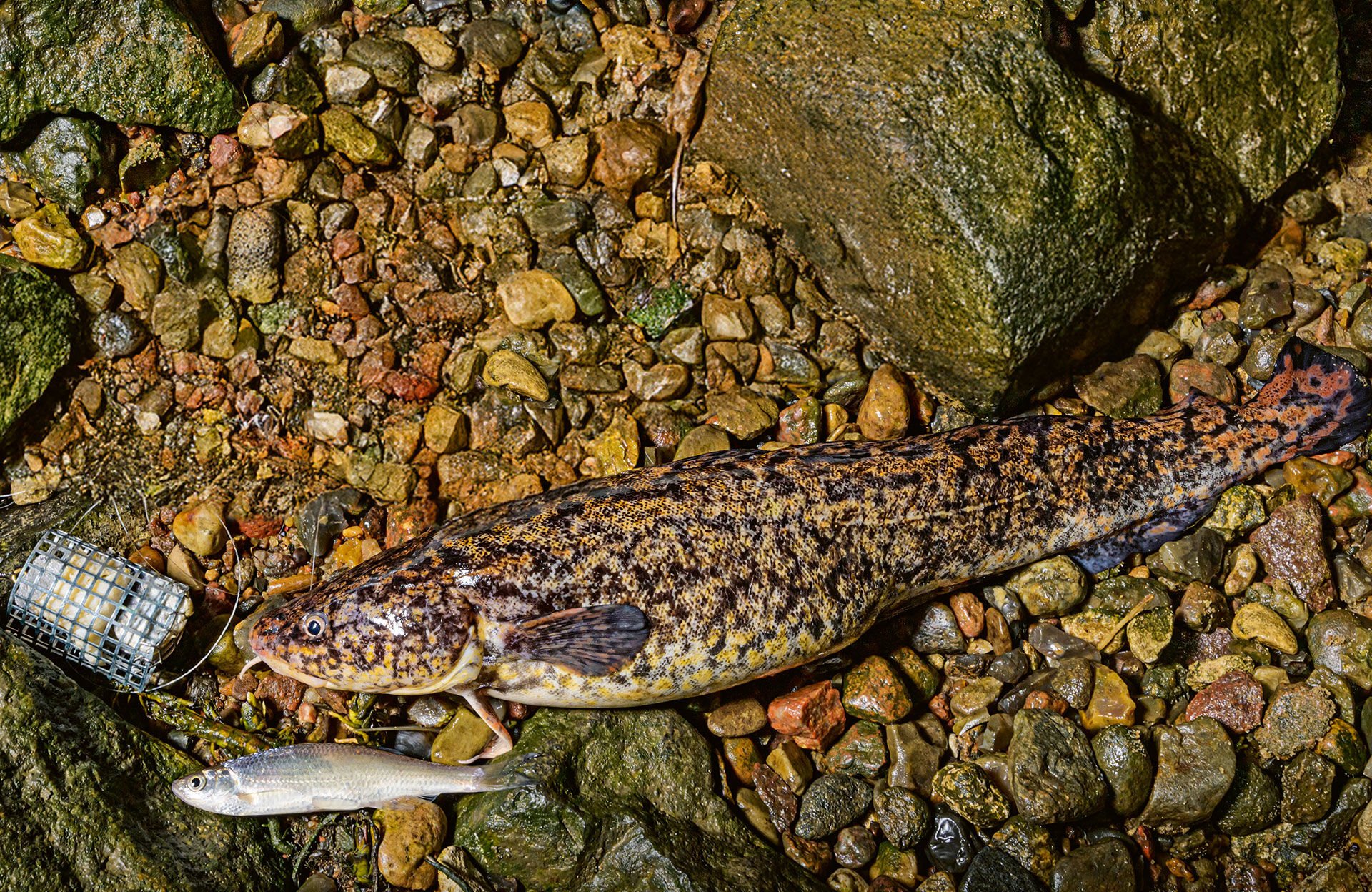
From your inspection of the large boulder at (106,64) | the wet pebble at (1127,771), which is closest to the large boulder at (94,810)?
the large boulder at (106,64)

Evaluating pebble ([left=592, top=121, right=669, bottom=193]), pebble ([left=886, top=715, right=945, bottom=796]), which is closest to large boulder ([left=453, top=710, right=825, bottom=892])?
pebble ([left=886, top=715, right=945, bottom=796])

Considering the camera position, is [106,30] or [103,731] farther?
[106,30]

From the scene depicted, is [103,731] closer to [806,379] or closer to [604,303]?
[604,303]

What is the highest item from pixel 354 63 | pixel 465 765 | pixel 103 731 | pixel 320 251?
pixel 354 63

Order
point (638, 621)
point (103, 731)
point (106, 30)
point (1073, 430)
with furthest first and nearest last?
point (106, 30)
point (1073, 430)
point (103, 731)
point (638, 621)

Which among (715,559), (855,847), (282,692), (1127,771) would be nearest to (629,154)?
(715,559)

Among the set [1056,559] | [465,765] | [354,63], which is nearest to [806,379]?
[1056,559]
